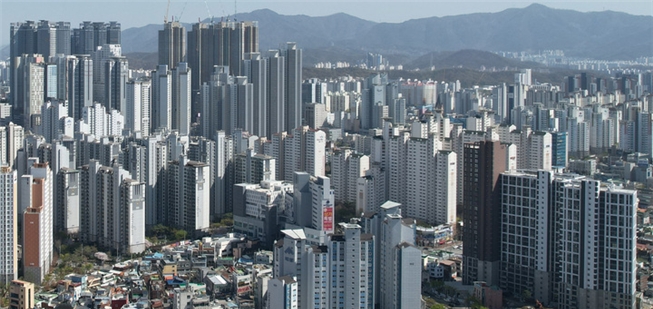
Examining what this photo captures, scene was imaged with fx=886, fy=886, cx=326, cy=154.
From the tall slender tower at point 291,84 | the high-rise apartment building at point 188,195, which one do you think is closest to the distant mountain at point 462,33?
the tall slender tower at point 291,84

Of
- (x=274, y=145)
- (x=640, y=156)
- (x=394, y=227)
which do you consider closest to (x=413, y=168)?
(x=274, y=145)

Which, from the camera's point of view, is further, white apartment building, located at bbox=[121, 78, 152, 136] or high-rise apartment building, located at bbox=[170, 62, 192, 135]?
high-rise apartment building, located at bbox=[170, 62, 192, 135]

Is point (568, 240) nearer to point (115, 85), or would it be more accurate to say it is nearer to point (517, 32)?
point (115, 85)

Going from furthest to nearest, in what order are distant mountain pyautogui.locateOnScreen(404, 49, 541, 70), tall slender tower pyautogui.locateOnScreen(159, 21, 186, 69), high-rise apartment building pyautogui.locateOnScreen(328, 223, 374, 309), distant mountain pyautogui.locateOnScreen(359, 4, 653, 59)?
distant mountain pyautogui.locateOnScreen(359, 4, 653, 59) < distant mountain pyautogui.locateOnScreen(404, 49, 541, 70) < tall slender tower pyautogui.locateOnScreen(159, 21, 186, 69) < high-rise apartment building pyautogui.locateOnScreen(328, 223, 374, 309)

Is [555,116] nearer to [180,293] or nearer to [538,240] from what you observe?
[538,240]

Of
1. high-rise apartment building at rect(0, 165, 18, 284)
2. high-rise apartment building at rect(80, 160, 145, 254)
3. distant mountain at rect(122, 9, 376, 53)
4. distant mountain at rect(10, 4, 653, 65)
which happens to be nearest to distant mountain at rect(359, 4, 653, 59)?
distant mountain at rect(10, 4, 653, 65)

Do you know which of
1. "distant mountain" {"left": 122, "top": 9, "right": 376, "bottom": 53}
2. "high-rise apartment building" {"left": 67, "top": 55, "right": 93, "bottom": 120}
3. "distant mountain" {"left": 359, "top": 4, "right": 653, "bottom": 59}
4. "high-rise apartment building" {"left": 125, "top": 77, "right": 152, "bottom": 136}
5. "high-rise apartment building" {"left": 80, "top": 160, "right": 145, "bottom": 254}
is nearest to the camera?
"high-rise apartment building" {"left": 80, "top": 160, "right": 145, "bottom": 254}

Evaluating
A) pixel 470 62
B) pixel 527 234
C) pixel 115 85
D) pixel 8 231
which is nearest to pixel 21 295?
pixel 8 231

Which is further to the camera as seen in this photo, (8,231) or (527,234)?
(8,231)

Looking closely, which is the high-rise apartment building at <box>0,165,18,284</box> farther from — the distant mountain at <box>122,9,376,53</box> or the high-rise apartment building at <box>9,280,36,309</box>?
the distant mountain at <box>122,9,376,53</box>

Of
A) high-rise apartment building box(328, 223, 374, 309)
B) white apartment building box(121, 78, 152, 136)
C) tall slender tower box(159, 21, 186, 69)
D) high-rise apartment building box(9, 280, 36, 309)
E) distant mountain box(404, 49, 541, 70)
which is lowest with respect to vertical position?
high-rise apartment building box(9, 280, 36, 309)

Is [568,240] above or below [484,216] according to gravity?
below
